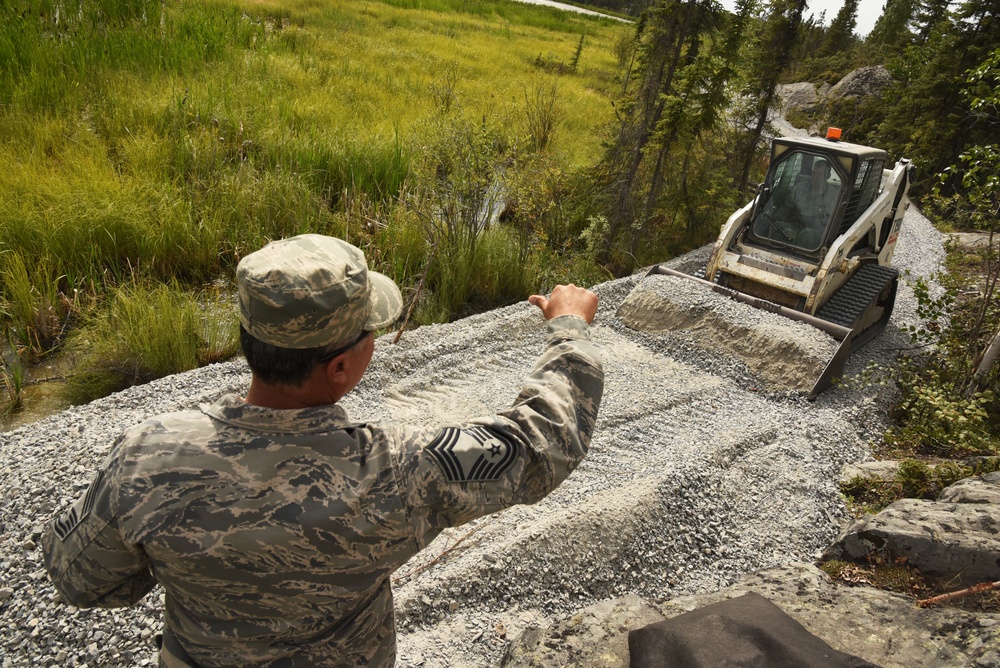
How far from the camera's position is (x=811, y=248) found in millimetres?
6504

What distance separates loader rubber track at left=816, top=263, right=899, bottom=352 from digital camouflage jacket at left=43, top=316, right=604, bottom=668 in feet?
18.7

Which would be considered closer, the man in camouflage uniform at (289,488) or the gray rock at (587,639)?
the man in camouflage uniform at (289,488)

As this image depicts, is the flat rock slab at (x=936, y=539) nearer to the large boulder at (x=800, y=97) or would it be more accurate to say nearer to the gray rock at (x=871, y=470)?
the gray rock at (x=871, y=470)

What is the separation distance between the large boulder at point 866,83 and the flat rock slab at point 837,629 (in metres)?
22.7

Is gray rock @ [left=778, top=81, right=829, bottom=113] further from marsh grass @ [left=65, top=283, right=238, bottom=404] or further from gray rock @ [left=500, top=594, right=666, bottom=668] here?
gray rock @ [left=500, top=594, right=666, bottom=668]

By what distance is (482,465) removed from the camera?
138 cm

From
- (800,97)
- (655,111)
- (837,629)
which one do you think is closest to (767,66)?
(655,111)

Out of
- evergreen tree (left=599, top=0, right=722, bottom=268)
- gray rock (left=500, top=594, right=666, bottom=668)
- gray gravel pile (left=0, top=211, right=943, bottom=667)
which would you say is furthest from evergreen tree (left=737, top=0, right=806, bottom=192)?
gray rock (left=500, top=594, right=666, bottom=668)

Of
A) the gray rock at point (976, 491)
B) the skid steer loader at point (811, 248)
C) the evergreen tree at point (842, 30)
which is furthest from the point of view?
→ the evergreen tree at point (842, 30)

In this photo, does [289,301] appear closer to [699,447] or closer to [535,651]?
[535,651]

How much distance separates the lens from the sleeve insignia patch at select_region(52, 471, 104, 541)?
1266 mm

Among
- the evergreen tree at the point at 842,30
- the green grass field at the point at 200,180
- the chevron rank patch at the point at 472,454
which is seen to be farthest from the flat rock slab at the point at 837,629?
the evergreen tree at the point at 842,30

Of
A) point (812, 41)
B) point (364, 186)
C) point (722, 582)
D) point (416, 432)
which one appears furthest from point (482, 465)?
point (812, 41)

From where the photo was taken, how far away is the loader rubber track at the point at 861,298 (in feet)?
20.3
